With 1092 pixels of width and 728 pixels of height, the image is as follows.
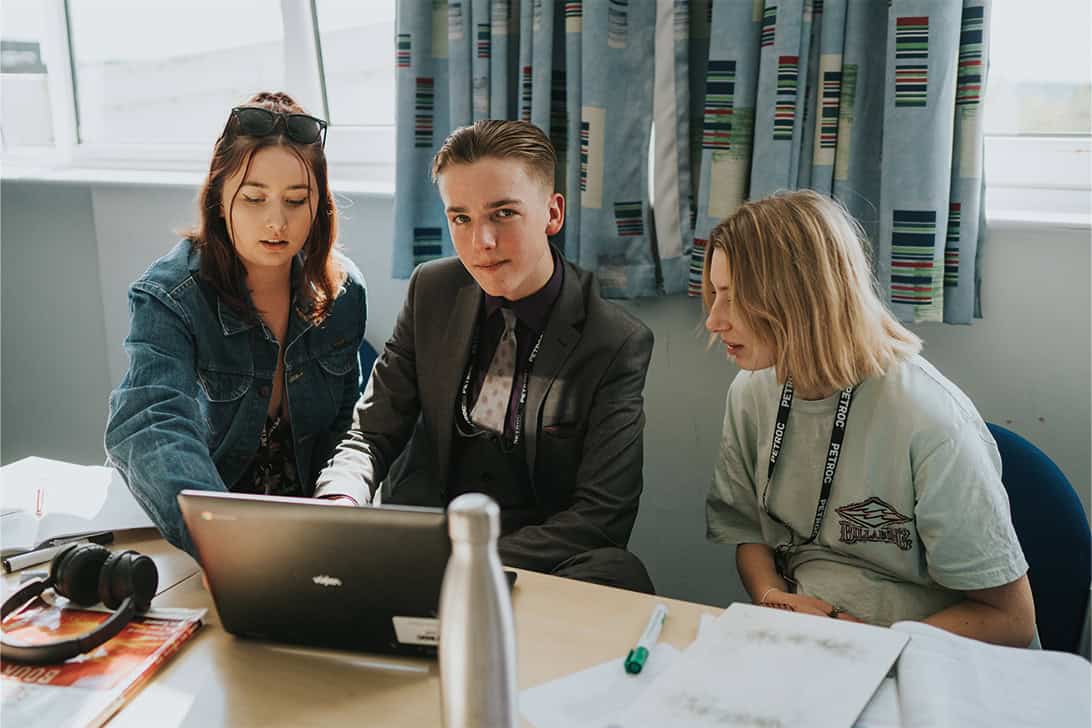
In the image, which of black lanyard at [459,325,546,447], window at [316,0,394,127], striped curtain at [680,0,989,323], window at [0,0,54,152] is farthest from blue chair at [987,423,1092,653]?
window at [0,0,54,152]

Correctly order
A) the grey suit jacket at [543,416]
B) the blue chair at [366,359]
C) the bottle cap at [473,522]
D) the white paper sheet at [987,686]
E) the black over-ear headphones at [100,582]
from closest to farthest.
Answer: the bottle cap at [473,522], the white paper sheet at [987,686], the black over-ear headphones at [100,582], the grey suit jacket at [543,416], the blue chair at [366,359]

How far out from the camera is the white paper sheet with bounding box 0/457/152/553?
1377mm

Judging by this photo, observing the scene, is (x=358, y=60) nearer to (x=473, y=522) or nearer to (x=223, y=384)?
(x=223, y=384)

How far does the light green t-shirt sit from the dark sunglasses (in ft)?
3.07

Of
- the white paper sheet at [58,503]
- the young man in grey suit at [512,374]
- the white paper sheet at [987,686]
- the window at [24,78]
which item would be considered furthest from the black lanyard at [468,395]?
the window at [24,78]

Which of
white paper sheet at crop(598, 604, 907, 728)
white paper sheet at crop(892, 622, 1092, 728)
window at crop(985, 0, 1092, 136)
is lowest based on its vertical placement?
white paper sheet at crop(598, 604, 907, 728)

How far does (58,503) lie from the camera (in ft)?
4.83

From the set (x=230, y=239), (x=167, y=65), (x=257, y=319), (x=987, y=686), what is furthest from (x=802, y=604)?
(x=167, y=65)

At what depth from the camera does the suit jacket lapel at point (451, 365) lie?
1.83m

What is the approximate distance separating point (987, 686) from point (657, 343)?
50.9 inches

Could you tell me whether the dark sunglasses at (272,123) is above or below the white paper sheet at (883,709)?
above

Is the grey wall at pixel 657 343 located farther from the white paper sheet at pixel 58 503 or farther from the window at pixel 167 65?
the white paper sheet at pixel 58 503

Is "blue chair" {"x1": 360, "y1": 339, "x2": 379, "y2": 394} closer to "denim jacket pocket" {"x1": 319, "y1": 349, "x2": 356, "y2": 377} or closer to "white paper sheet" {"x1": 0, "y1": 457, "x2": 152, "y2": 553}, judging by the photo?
"denim jacket pocket" {"x1": 319, "y1": 349, "x2": 356, "y2": 377}

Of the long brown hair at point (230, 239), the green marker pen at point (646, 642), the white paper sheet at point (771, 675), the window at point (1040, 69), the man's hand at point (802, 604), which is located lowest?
the man's hand at point (802, 604)
